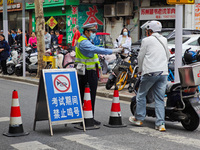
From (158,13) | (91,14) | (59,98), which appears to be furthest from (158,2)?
(59,98)

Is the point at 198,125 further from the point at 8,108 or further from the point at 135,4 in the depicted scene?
the point at 135,4

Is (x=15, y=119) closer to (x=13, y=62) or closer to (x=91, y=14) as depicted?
(x=13, y=62)

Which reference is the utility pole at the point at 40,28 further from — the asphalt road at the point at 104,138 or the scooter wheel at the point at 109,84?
the asphalt road at the point at 104,138

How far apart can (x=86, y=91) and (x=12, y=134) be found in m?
1.47

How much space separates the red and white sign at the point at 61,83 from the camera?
749 cm

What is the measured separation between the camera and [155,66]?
298 inches

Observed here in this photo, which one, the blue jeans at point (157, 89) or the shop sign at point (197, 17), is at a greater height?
the shop sign at point (197, 17)

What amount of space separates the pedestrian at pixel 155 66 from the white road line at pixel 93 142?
4.25ft

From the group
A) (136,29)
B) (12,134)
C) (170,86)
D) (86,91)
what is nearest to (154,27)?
(170,86)

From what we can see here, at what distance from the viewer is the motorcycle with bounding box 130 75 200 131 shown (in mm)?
7520

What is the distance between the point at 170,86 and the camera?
26.0 ft

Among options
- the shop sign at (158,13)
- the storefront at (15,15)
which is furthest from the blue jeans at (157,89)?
the storefront at (15,15)

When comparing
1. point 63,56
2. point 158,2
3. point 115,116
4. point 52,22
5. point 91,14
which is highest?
point 158,2

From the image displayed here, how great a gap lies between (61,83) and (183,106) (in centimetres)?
211
